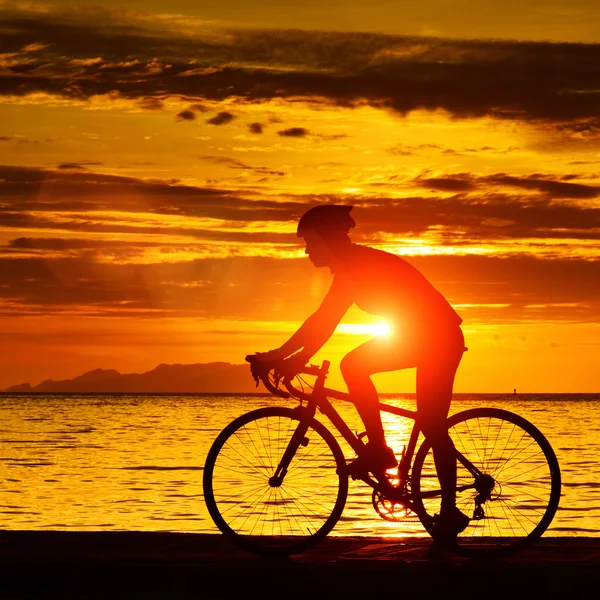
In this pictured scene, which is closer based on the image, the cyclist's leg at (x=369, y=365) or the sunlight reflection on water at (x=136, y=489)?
the cyclist's leg at (x=369, y=365)

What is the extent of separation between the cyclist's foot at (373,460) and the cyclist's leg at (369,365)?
0.20 m

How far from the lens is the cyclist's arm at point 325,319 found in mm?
8226

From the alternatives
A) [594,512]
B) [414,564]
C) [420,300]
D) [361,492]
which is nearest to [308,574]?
[414,564]

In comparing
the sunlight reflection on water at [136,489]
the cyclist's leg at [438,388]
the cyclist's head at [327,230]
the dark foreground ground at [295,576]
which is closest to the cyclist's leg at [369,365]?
the cyclist's leg at [438,388]

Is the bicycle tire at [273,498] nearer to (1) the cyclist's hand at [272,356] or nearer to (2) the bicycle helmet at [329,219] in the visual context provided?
(1) the cyclist's hand at [272,356]

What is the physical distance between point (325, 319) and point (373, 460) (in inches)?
40.5

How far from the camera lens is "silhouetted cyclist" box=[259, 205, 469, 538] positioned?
813cm

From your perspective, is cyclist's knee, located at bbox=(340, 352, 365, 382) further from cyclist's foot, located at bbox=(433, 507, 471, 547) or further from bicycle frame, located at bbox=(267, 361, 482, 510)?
cyclist's foot, located at bbox=(433, 507, 471, 547)

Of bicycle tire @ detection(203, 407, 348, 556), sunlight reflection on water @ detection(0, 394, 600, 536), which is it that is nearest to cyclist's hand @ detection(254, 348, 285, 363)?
bicycle tire @ detection(203, 407, 348, 556)

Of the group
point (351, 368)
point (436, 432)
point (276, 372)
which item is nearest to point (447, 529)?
point (436, 432)

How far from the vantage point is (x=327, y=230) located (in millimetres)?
8242

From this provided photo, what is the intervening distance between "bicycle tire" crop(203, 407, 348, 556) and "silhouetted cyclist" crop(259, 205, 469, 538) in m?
0.46

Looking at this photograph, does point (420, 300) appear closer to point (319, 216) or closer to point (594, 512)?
point (319, 216)

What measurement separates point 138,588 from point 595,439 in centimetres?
4375
